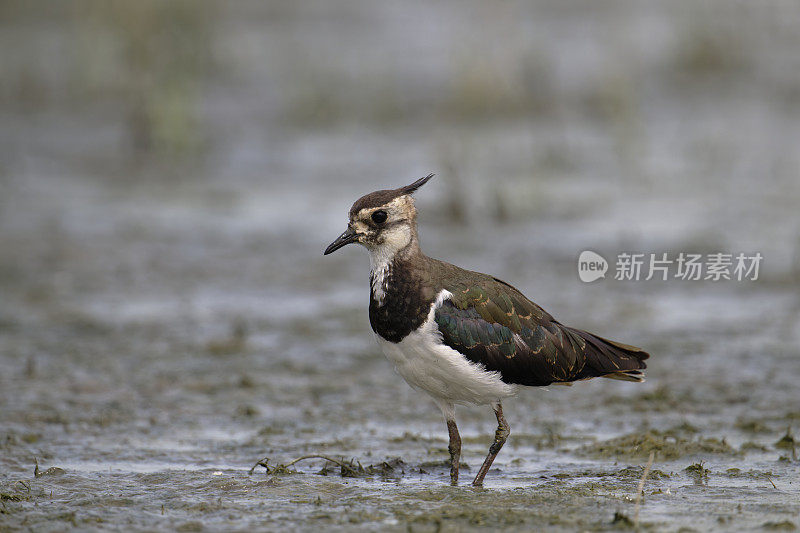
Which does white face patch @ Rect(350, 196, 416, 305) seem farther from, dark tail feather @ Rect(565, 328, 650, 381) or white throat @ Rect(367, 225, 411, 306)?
dark tail feather @ Rect(565, 328, 650, 381)

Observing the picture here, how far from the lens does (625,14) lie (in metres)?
21.2

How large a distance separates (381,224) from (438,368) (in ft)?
2.68

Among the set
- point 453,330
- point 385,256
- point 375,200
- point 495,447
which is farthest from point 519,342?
point 375,200

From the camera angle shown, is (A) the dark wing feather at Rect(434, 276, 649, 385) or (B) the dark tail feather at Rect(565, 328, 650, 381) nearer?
(A) the dark wing feather at Rect(434, 276, 649, 385)

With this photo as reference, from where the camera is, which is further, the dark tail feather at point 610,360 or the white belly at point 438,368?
the dark tail feather at point 610,360

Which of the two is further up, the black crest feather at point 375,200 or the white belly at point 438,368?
the black crest feather at point 375,200

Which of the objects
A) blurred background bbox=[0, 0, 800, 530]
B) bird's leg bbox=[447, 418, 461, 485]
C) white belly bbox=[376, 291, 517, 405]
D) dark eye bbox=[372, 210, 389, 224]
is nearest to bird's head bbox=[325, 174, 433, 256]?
dark eye bbox=[372, 210, 389, 224]

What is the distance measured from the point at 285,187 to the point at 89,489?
791 cm

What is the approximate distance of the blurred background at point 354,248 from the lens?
21.6ft

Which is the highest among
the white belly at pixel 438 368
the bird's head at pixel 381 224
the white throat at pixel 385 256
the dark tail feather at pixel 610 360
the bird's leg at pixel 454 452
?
the bird's head at pixel 381 224

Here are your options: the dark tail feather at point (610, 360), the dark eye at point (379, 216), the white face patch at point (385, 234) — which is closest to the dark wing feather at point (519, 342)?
the dark tail feather at point (610, 360)

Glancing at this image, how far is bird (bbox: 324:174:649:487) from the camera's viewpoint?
6.13 m

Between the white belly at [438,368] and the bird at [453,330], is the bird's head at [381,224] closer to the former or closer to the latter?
the bird at [453,330]

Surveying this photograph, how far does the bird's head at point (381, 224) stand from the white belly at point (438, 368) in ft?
1.26
